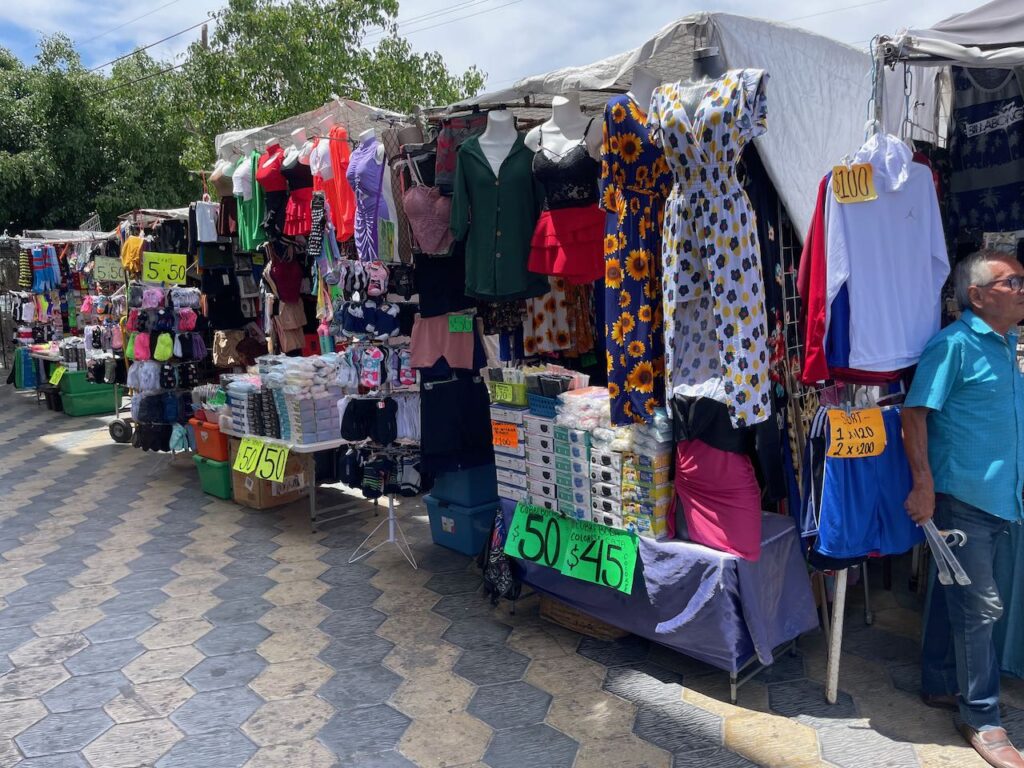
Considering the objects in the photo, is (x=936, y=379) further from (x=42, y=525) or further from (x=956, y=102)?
(x=42, y=525)

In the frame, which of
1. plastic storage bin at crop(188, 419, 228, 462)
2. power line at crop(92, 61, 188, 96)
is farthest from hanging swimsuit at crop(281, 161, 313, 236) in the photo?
power line at crop(92, 61, 188, 96)

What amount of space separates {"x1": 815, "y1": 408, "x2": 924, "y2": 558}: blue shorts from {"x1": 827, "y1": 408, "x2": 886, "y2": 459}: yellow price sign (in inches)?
1.1

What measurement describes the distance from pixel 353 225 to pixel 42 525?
10.7 ft

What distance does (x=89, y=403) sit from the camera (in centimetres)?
994

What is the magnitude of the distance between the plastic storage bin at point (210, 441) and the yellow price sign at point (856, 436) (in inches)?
183

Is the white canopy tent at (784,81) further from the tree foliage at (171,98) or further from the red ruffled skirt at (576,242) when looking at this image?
the tree foliage at (171,98)

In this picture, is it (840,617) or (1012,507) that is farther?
(840,617)

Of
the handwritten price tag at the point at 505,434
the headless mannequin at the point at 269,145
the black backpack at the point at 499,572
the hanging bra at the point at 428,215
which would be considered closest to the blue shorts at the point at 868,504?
the handwritten price tag at the point at 505,434

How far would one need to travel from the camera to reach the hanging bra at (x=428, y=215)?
3.92 metres

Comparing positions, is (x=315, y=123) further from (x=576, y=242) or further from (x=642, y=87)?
(x=642, y=87)

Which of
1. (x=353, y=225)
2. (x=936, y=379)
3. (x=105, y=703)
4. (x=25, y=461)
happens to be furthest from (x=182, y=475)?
(x=936, y=379)

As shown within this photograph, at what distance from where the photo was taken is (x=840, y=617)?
2836 mm

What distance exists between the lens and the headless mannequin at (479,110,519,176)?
372 cm

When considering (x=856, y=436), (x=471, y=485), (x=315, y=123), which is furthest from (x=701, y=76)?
(x=315, y=123)
